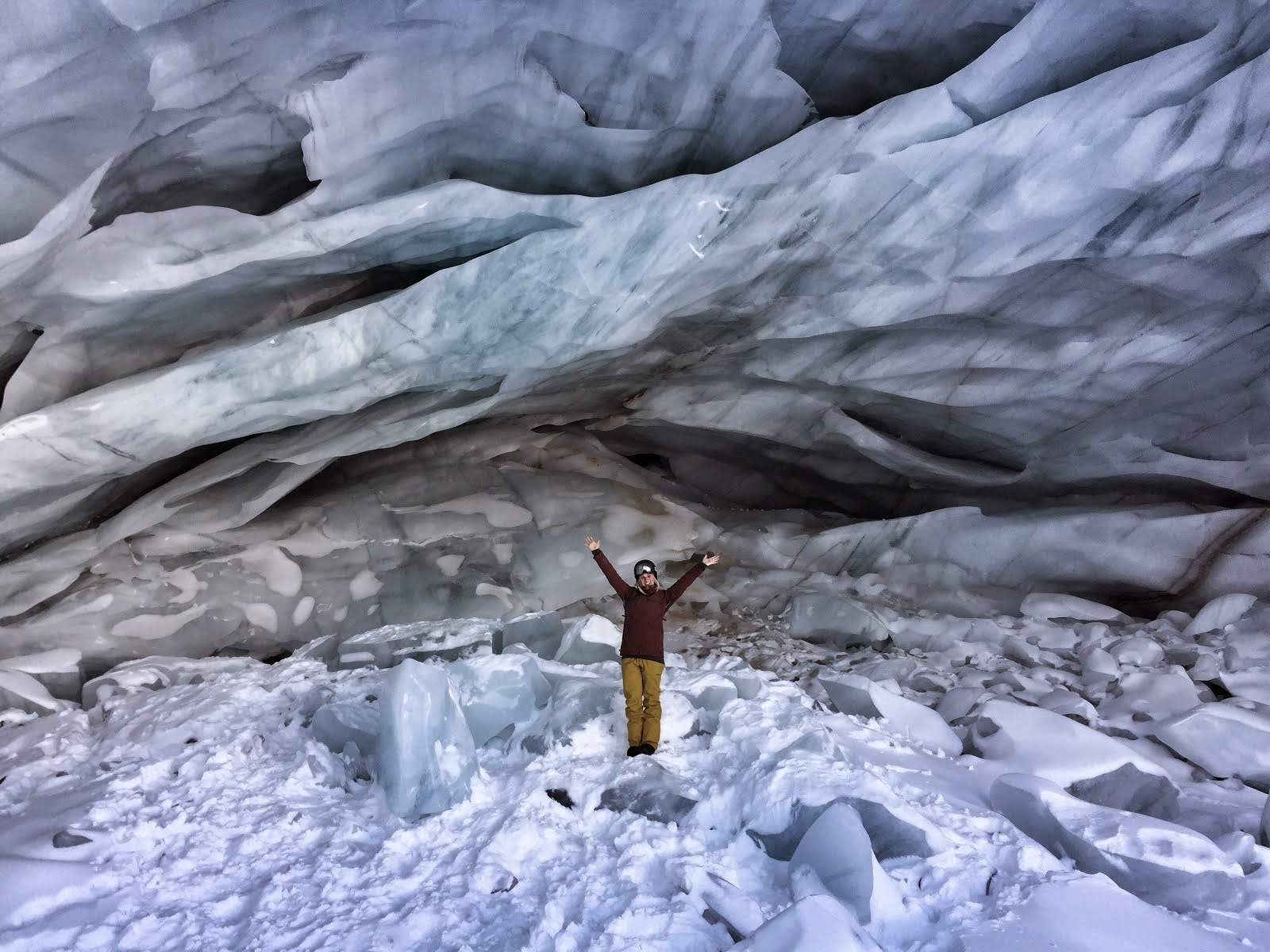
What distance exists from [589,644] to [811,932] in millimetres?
2442

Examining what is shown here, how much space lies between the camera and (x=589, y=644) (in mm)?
4145

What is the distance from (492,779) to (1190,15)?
5293 mm

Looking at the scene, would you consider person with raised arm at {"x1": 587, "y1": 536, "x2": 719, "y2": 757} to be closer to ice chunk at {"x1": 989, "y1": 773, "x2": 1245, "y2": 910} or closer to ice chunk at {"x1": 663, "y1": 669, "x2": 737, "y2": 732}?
ice chunk at {"x1": 663, "y1": 669, "x2": 737, "y2": 732}

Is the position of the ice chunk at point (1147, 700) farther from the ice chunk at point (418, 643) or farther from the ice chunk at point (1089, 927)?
the ice chunk at point (418, 643)

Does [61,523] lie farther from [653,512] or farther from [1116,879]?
[1116,879]

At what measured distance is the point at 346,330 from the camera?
407 cm

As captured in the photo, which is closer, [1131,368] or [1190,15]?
[1190,15]

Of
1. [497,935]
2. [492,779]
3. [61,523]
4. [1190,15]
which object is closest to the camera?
[497,935]

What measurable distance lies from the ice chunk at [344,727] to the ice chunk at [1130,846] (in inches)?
106

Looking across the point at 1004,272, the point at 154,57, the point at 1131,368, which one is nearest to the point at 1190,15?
the point at 1004,272

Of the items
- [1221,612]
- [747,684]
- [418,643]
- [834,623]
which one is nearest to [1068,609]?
[1221,612]

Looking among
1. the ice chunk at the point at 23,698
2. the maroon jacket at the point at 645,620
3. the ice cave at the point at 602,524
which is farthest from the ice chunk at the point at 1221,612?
the ice chunk at the point at 23,698

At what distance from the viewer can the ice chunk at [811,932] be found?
1.79m

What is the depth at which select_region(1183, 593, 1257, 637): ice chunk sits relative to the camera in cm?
470
